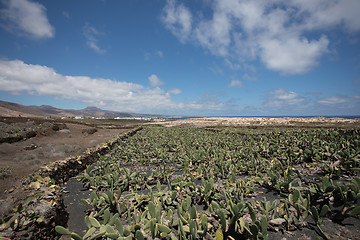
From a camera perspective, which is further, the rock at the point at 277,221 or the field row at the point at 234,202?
the rock at the point at 277,221

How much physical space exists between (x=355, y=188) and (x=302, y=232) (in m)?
1.20

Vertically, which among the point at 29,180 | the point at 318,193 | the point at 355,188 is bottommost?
the point at 29,180

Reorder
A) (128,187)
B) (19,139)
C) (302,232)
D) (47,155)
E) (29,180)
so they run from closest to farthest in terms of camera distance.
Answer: (302,232), (29,180), (128,187), (47,155), (19,139)

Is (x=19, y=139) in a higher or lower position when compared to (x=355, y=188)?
lower

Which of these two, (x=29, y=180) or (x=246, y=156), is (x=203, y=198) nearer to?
(x=246, y=156)

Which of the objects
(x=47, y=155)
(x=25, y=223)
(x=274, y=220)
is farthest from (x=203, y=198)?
(x=47, y=155)

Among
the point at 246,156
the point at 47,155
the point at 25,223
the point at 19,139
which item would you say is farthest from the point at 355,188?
the point at 19,139

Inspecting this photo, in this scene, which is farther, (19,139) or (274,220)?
(19,139)

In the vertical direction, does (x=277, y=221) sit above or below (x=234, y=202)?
above

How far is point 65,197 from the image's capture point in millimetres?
4969

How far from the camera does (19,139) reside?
15742 millimetres

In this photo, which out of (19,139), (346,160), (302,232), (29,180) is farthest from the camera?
(19,139)

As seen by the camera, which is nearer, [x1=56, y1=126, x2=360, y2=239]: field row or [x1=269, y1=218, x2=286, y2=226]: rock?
[x1=56, y1=126, x2=360, y2=239]: field row

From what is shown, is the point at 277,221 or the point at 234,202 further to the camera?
the point at 234,202
